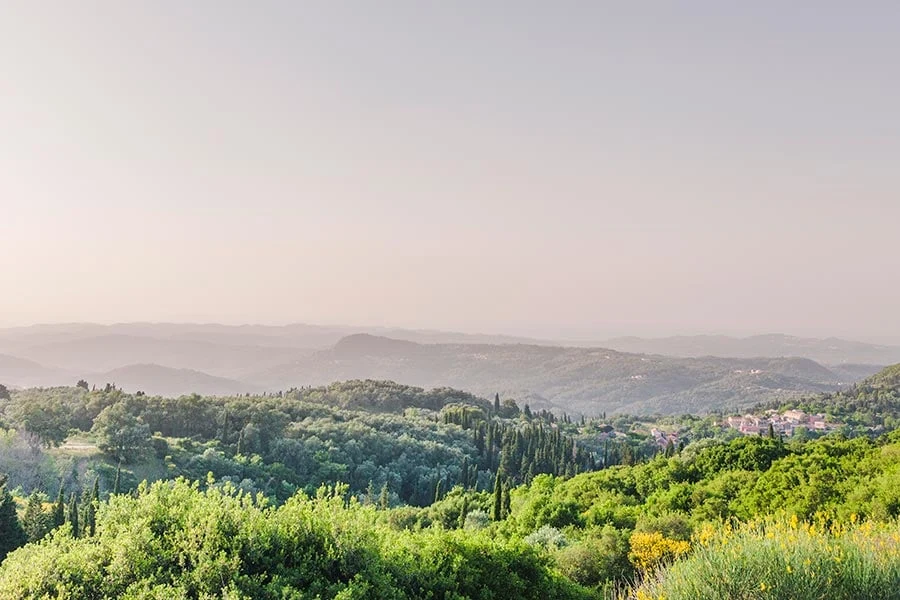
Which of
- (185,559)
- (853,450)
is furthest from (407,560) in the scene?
(853,450)

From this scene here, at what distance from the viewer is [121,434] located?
7638cm

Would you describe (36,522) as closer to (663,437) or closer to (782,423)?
(663,437)

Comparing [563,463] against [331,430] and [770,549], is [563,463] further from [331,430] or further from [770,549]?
[770,549]

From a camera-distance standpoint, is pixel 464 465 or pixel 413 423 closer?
pixel 464 465

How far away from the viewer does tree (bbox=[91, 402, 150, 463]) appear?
242 ft

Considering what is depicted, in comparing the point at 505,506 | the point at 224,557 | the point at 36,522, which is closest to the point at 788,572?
the point at 224,557

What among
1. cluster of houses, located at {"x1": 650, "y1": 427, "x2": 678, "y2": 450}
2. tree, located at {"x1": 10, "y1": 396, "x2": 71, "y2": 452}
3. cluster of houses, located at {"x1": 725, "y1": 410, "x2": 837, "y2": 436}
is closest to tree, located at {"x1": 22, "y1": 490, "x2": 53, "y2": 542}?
tree, located at {"x1": 10, "y1": 396, "x2": 71, "y2": 452}

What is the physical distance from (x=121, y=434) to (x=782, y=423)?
127044mm

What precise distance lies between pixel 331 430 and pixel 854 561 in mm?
94817

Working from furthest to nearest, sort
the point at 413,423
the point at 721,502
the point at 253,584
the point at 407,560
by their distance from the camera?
the point at 413,423
the point at 721,502
the point at 407,560
the point at 253,584

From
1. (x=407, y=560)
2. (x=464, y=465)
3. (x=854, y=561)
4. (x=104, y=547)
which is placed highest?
(x=854, y=561)

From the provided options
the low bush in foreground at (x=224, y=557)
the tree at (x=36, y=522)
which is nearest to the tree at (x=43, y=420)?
the tree at (x=36, y=522)

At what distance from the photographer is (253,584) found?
884 cm

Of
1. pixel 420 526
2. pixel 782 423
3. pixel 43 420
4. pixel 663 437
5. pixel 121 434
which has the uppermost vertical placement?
pixel 420 526
